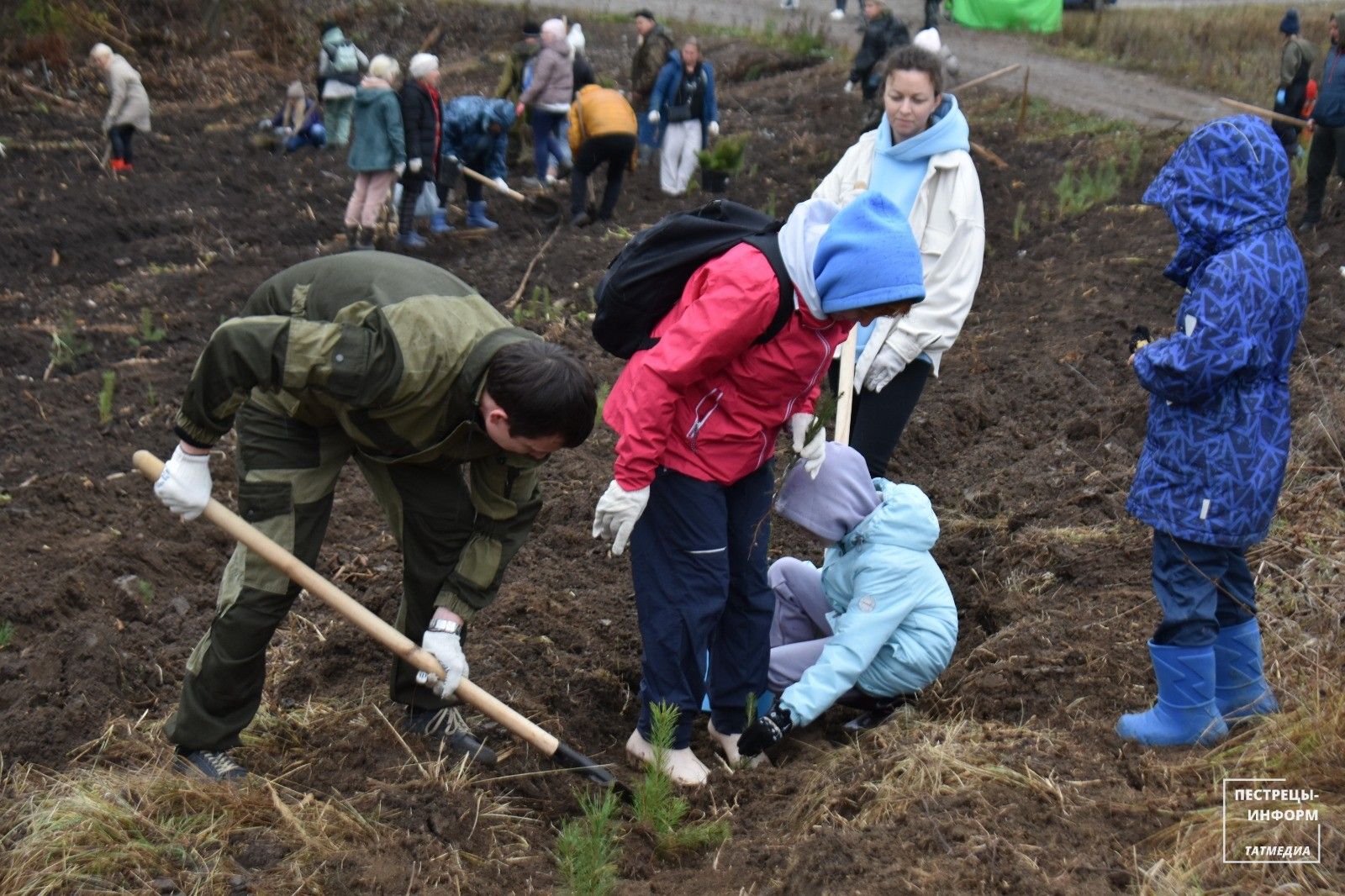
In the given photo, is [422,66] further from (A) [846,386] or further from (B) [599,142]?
(A) [846,386]

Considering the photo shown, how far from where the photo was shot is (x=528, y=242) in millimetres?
10367

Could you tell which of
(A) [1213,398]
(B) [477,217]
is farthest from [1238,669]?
(B) [477,217]

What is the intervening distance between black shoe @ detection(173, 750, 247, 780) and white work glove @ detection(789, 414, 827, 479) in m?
1.85

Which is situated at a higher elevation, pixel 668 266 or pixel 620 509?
pixel 668 266

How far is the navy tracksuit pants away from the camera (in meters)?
3.61

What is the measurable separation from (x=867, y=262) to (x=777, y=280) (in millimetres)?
234

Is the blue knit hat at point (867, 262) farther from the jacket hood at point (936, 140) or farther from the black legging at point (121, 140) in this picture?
the black legging at point (121, 140)

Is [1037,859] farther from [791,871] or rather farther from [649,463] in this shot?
[649,463]

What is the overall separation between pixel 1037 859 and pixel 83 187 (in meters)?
11.4

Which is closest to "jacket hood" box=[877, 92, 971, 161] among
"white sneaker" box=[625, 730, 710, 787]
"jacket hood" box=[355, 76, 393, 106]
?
"white sneaker" box=[625, 730, 710, 787]

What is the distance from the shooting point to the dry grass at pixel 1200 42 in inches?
649

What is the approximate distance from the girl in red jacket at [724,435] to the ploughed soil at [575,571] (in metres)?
0.36

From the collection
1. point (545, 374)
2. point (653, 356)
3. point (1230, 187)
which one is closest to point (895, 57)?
point (1230, 187)

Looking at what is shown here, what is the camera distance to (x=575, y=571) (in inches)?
206
